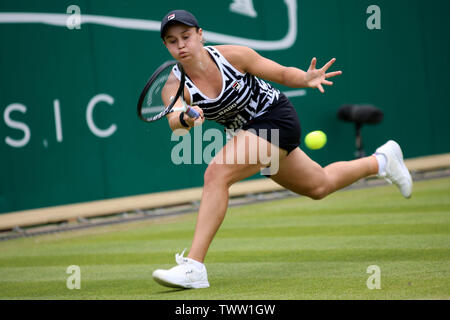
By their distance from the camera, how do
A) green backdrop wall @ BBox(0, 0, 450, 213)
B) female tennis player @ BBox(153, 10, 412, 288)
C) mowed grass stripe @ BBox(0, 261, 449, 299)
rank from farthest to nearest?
green backdrop wall @ BBox(0, 0, 450, 213), female tennis player @ BBox(153, 10, 412, 288), mowed grass stripe @ BBox(0, 261, 449, 299)

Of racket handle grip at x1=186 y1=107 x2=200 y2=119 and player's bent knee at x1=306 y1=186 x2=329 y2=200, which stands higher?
racket handle grip at x1=186 y1=107 x2=200 y2=119

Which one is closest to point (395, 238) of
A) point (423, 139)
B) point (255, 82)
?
point (255, 82)

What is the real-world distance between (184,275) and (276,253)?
63.2 inches

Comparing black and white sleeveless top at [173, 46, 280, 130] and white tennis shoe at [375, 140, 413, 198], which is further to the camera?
white tennis shoe at [375, 140, 413, 198]

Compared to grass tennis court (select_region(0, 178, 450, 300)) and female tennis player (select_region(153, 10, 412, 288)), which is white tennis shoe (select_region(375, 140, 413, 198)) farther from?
female tennis player (select_region(153, 10, 412, 288))

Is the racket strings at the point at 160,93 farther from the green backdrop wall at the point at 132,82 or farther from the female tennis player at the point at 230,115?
the green backdrop wall at the point at 132,82

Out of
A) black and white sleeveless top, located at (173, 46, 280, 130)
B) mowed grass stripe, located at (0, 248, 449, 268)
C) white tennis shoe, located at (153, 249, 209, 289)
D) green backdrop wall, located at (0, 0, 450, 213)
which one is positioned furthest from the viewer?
green backdrop wall, located at (0, 0, 450, 213)

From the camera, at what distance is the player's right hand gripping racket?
4.71 meters

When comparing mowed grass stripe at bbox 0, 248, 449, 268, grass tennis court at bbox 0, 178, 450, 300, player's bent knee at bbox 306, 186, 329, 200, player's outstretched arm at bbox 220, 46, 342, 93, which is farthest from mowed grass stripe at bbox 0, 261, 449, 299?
player's outstretched arm at bbox 220, 46, 342, 93

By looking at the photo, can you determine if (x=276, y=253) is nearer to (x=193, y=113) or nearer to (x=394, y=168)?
(x=394, y=168)

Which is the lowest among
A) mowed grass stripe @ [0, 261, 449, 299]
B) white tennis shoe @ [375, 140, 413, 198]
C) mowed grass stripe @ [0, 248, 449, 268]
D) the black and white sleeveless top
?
mowed grass stripe @ [0, 261, 449, 299]

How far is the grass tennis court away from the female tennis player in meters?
0.41

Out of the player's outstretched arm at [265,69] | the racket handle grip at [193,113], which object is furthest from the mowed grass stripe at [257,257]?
the racket handle grip at [193,113]

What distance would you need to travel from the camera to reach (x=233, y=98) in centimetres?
479
